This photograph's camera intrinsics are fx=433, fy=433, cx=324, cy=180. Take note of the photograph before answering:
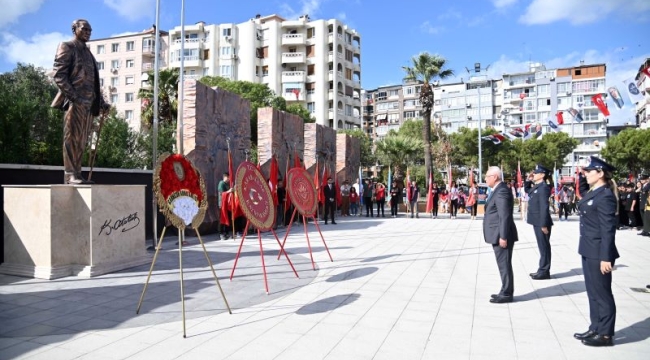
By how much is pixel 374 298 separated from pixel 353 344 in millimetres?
1869

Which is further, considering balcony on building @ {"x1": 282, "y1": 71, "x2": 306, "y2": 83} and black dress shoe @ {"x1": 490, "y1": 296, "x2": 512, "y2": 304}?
balcony on building @ {"x1": 282, "y1": 71, "x2": 306, "y2": 83}

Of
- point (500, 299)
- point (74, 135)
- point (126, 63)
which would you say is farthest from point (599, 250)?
point (126, 63)

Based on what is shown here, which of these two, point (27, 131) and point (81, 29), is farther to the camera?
point (27, 131)

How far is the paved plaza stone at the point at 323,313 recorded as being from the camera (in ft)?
14.0

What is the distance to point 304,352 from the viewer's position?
13.8 ft

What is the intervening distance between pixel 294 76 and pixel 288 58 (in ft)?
9.26

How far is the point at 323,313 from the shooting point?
5484 millimetres

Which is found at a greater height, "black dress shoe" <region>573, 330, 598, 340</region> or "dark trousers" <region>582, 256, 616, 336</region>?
"dark trousers" <region>582, 256, 616, 336</region>

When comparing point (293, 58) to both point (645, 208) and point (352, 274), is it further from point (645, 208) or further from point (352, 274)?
point (352, 274)

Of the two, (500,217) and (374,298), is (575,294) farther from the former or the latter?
(374,298)

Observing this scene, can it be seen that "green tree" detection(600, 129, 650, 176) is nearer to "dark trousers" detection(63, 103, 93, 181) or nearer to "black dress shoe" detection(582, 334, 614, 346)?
"black dress shoe" detection(582, 334, 614, 346)

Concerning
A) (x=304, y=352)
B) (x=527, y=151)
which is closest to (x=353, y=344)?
(x=304, y=352)

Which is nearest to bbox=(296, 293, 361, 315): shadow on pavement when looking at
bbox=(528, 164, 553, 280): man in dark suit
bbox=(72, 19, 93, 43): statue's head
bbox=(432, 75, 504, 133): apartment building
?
bbox=(528, 164, 553, 280): man in dark suit

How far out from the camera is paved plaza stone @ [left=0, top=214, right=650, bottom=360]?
426 centimetres
